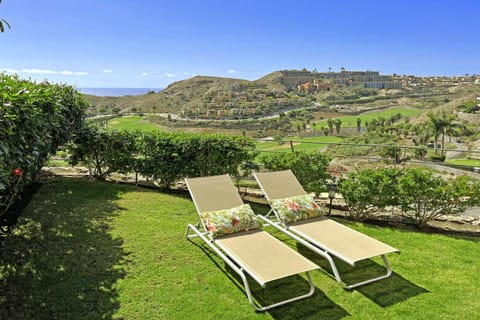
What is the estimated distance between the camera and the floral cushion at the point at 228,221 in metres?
3.84

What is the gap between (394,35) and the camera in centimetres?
5019

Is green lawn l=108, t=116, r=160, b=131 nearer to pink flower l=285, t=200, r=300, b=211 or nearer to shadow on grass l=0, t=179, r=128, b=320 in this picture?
shadow on grass l=0, t=179, r=128, b=320

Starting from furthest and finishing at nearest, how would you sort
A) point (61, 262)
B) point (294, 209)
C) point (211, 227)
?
point (294, 209) < point (211, 227) < point (61, 262)

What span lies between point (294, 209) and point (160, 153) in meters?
3.40

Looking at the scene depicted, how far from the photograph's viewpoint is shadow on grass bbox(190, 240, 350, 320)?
114 inches

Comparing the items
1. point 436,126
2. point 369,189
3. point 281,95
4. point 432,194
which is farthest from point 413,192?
point 281,95

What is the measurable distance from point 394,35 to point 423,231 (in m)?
54.7

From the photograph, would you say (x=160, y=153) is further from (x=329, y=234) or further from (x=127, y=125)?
(x=127, y=125)

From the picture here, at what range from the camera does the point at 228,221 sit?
3.92 m

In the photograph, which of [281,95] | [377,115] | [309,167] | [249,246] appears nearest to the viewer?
[249,246]

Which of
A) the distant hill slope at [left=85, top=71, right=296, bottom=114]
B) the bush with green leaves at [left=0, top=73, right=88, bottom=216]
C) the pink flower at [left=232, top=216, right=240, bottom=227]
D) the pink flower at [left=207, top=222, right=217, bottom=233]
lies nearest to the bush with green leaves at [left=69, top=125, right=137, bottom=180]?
the bush with green leaves at [left=0, top=73, right=88, bottom=216]

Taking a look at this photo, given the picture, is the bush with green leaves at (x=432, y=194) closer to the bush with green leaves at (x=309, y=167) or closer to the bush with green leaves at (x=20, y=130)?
the bush with green leaves at (x=309, y=167)

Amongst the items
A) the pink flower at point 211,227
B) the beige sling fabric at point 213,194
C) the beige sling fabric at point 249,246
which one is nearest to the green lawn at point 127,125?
the beige sling fabric at point 213,194

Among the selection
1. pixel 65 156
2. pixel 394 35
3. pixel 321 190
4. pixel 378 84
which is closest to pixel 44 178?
pixel 65 156
